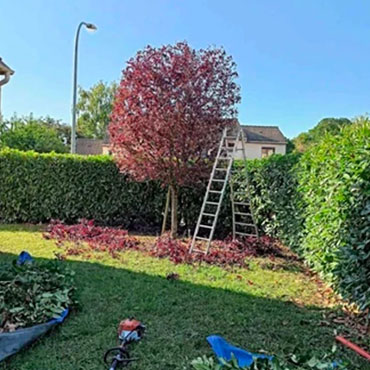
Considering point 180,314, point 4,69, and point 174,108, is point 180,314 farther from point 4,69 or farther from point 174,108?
point 4,69

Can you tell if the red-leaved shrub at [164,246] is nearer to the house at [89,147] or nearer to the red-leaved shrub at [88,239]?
the red-leaved shrub at [88,239]

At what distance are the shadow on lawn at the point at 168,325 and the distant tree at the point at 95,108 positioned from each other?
30565 millimetres

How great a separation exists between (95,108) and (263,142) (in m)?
16.1

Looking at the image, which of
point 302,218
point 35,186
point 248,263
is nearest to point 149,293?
point 248,263

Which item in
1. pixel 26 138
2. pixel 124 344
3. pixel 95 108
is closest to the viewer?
pixel 124 344

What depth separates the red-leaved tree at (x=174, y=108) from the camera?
6715 millimetres

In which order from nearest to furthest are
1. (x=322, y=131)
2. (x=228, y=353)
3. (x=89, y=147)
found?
(x=228, y=353)
(x=322, y=131)
(x=89, y=147)

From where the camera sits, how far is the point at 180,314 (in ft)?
11.3

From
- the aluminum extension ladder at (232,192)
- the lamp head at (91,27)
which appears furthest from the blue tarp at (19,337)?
the lamp head at (91,27)

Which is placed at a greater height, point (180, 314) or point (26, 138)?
point (26, 138)

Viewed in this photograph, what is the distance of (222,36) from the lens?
1002 cm

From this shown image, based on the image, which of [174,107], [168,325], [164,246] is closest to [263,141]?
[174,107]

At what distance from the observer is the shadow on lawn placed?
8.58ft

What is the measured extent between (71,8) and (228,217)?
7.56 m
